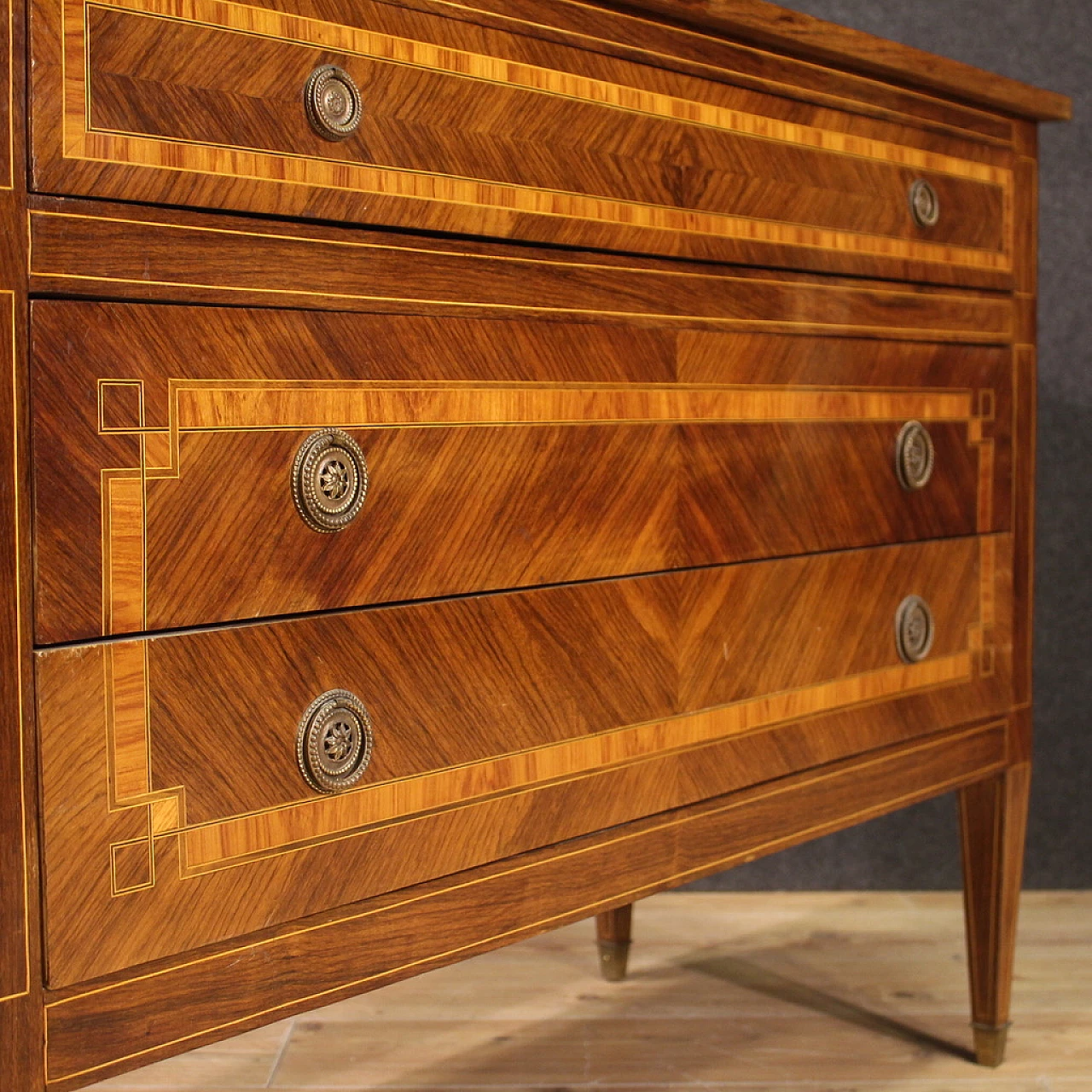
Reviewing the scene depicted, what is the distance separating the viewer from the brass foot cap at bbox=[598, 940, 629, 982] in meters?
1.93

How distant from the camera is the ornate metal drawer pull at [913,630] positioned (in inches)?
56.2

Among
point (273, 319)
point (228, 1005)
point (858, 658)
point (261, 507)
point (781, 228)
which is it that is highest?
point (781, 228)

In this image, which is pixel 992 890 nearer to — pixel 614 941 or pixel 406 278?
pixel 614 941

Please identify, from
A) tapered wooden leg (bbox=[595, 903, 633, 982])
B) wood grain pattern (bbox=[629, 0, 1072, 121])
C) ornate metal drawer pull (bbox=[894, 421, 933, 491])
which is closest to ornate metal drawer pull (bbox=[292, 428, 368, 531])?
wood grain pattern (bbox=[629, 0, 1072, 121])

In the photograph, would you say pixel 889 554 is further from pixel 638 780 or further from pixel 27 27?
pixel 27 27

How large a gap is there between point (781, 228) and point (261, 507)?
0.58 meters

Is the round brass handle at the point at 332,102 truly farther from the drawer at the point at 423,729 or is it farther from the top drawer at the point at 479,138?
the drawer at the point at 423,729

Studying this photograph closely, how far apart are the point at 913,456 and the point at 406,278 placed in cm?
62

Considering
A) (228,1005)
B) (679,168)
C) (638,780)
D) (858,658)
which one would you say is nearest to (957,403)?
(858,658)

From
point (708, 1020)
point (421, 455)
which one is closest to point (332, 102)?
point (421, 455)

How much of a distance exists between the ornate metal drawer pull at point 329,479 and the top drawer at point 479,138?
15 centimetres

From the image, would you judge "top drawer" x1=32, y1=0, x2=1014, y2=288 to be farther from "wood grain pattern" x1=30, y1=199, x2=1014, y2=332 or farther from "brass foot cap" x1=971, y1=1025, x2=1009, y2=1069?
"brass foot cap" x1=971, y1=1025, x2=1009, y2=1069

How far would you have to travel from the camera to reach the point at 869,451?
4.56 ft

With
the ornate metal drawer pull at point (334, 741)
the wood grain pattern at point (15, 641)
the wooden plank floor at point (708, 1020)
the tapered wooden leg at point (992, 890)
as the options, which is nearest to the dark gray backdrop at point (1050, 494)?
the wooden plank floor at point (708, 1020)
